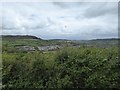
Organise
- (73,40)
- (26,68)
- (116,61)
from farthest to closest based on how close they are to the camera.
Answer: (73,40), (26,68), (116,61)

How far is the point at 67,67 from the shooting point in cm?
722

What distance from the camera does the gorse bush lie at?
7016 millimetres

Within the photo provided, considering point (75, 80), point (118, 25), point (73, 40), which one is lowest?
point (75, 80)

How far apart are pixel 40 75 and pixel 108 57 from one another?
7.28 feet

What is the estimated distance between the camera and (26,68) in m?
7.51

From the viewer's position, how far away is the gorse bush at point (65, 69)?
702 centimetres

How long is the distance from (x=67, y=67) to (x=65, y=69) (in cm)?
9

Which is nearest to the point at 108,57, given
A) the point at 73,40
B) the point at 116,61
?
the point at 116,61

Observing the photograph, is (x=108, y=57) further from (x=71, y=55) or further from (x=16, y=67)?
(x=16, y=67)

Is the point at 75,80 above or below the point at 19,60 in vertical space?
below

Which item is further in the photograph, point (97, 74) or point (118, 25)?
point (118, 25)

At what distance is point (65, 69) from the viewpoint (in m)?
7.20

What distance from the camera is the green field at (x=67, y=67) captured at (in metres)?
7.02

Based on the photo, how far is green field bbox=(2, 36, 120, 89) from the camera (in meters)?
7.02
